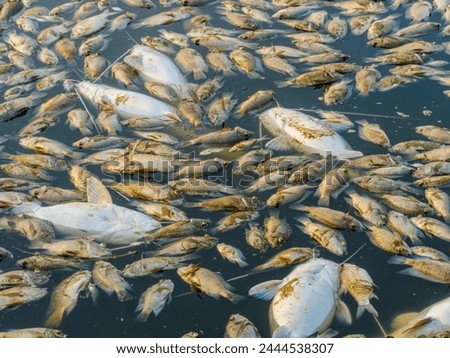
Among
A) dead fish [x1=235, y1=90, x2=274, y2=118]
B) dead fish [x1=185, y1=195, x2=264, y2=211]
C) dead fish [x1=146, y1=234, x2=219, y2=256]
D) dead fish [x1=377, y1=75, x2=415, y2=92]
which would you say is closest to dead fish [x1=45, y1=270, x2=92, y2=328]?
dead fish [x1=146, y1=234, x2=219, y2=256]

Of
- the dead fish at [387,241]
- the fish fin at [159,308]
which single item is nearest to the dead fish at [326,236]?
the dead fish at [387,241]

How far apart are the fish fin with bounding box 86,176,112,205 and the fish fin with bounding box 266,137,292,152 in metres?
1.71

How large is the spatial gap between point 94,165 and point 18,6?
13.4 feet

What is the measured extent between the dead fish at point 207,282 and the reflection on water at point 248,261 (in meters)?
0.05

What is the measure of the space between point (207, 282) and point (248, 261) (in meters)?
0.43

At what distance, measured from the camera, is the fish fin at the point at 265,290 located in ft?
15.5

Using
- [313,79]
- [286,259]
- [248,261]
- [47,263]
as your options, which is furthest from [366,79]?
[47,263]

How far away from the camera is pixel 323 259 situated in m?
4.98

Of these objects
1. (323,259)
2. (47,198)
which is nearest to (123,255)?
(47,198)

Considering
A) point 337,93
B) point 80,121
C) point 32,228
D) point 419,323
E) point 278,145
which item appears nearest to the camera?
point 419,323

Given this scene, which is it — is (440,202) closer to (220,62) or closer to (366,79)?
(366,79)

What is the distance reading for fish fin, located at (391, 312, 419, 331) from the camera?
4495 millimetres

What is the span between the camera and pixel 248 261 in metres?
5.03

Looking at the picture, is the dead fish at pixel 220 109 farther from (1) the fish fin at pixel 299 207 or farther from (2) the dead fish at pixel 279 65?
(1) the fish fin at pixel 299 207
